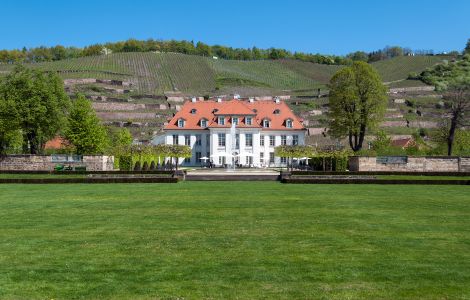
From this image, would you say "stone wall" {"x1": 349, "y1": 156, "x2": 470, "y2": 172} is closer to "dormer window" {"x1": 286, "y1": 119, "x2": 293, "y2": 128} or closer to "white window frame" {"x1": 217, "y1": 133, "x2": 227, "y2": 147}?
"dormer window" {"x1": 286, "y1": 119, "x2": 293, "y2": 128}

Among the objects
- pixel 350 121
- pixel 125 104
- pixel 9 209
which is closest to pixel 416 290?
pixel 9 209

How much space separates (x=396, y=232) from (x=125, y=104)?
125 meters

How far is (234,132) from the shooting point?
84.1m

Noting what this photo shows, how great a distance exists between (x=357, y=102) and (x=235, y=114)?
70.8ft

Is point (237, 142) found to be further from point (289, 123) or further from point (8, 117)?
point (8, 117)

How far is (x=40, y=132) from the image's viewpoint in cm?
6600

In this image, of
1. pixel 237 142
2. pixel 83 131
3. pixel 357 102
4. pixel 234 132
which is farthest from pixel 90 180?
pixel 237 142

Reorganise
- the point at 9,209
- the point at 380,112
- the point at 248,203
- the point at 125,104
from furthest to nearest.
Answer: the point at 125,104 → the point at 380,112 → the point at 248,203 → the point at 9,209

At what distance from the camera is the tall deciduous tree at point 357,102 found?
70312mm

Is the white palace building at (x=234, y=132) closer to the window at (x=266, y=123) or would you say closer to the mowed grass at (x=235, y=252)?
the window at (x=266, y=123)

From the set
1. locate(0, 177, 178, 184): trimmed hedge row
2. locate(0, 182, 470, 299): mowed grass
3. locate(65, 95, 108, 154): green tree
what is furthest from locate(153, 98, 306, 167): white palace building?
locate(0, 182, 470, 299): mowed grass

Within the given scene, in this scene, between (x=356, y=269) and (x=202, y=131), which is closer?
(x=356, y=269)

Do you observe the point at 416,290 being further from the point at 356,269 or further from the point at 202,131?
the point at 202,131

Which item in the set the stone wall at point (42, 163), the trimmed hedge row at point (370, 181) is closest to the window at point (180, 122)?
the stone wall at point (42, 163)
